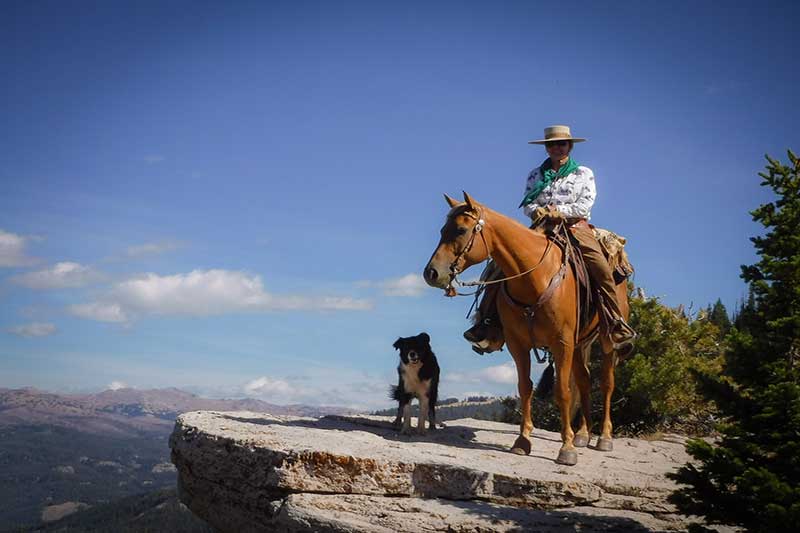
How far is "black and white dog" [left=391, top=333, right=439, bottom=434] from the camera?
9.62 meters

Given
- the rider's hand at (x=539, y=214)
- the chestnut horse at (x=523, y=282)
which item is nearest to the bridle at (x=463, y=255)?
the chestnut horse at (x=523, y=282)

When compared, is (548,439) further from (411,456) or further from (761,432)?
(761,432)

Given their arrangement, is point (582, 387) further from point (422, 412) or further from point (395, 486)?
point (395, 486)

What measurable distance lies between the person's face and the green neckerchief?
0.40ft

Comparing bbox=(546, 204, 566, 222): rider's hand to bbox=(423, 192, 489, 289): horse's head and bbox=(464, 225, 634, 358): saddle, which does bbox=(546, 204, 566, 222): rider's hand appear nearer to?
bbox=(464, 225, 634, 358): saddle

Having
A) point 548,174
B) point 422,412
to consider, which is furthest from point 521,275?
point 422,412

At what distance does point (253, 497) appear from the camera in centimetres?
736

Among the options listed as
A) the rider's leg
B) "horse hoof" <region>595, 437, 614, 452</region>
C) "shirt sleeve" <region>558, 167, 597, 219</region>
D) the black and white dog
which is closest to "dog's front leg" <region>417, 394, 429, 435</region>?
the black and white dog

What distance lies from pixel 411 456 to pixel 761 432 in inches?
147

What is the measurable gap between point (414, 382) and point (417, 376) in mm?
106

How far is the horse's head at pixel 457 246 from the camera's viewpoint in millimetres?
7934

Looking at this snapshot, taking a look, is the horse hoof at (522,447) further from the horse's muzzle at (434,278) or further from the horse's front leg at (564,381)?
the horse's muzzle at (434,278)

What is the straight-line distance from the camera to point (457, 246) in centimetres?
801

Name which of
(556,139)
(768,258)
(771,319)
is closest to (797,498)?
(771,319)
